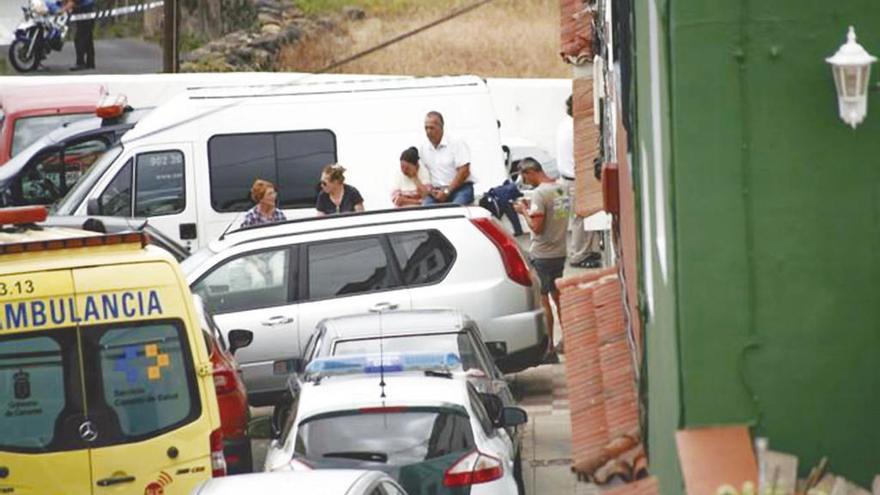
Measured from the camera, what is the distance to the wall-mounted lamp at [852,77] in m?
6.86

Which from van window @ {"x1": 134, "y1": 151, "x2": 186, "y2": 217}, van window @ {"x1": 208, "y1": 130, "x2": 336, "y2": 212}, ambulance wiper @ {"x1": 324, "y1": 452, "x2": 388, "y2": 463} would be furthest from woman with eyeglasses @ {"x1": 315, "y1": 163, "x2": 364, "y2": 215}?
ambulance wiper @ {"x1": 324, "y1": 452, "x2": 388, "y2": 463}

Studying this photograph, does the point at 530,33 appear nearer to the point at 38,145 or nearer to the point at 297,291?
the point at 38,145

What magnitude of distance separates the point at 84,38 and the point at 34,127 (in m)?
13.4

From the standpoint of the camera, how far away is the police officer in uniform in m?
40.1

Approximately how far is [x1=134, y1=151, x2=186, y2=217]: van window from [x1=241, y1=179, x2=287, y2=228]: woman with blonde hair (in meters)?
2.06

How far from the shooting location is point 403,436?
1191cm

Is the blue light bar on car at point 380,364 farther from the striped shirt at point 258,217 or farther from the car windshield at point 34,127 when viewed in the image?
the car windshield at point 34,127

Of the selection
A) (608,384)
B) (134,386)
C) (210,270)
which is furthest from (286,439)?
(210,270)

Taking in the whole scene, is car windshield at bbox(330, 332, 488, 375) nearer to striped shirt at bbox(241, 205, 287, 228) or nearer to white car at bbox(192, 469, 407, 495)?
white car at bbox(192, 469, 407, 495)

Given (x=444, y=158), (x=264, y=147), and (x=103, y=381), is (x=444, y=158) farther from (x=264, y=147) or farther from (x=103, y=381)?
(x=103, y=381)

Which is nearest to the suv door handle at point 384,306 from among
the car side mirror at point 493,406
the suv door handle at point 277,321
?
the suv door handle at point 277,321

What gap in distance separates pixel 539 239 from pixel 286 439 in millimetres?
7684

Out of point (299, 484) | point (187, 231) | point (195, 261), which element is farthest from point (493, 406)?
point (187, 231)

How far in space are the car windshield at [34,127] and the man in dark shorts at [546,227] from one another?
1009 centimetres
